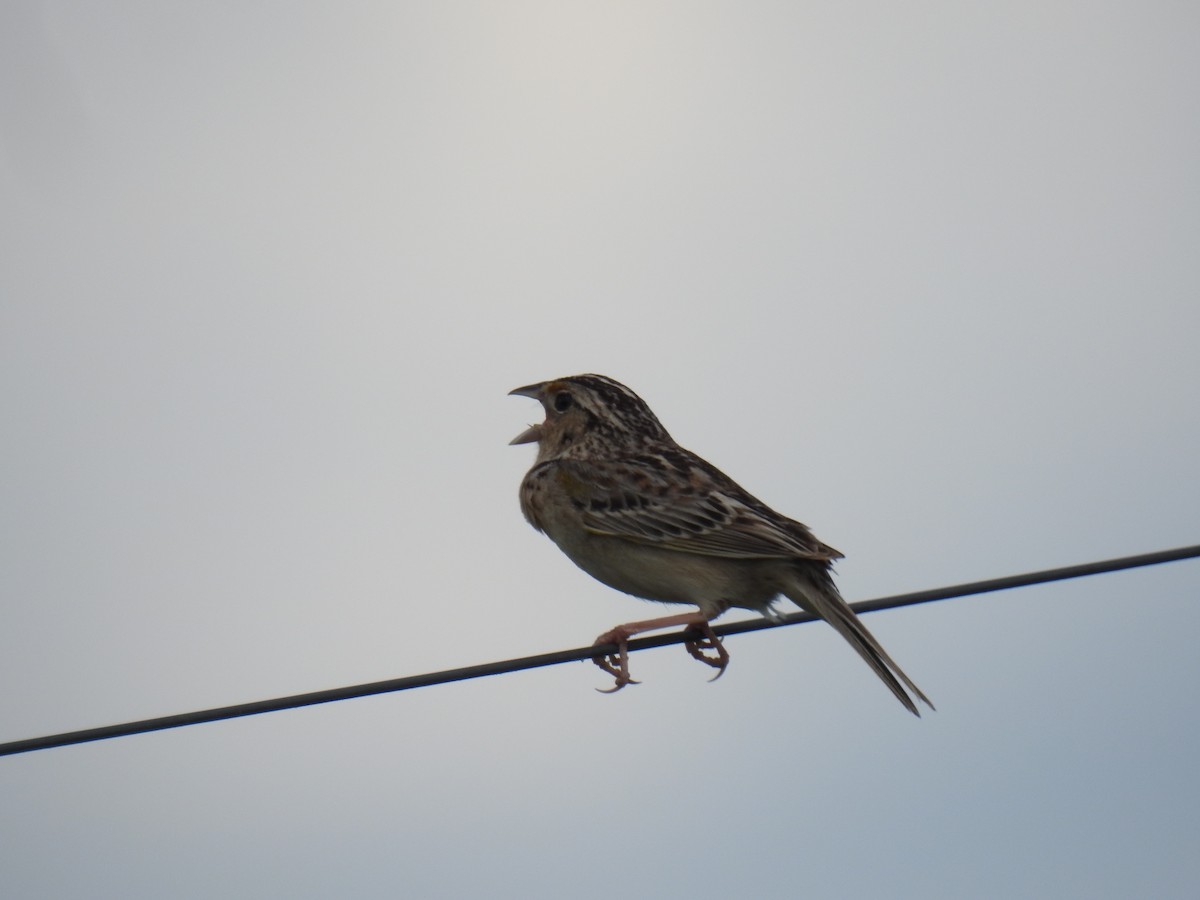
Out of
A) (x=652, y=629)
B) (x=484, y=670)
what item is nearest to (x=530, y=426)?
(x=652, y=629)

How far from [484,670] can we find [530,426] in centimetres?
410

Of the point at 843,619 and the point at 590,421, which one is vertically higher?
the point at 590,421

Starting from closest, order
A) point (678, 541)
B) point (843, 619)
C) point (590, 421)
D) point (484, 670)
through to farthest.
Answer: point (484, 670) → point (843, 619) → point (678, 541) → point (590, 421)

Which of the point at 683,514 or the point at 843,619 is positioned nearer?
the point at 843,619

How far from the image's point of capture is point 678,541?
28.8ft

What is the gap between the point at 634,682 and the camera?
837cm

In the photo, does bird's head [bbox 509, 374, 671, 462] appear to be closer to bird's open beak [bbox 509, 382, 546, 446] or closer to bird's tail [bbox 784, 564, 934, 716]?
bird's open beak [bbox 509, 382, 546, 446]

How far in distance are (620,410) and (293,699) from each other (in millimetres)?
4307

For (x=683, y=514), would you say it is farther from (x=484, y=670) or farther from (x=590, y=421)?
(x=484, y=670)

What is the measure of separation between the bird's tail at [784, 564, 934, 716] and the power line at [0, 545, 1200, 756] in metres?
0.27

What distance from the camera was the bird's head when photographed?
9922mm

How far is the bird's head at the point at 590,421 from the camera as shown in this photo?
9.92 meters

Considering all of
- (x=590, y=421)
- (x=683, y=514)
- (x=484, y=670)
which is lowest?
(x=484, y=670)

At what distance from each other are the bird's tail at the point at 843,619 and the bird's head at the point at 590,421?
5.61 ft
